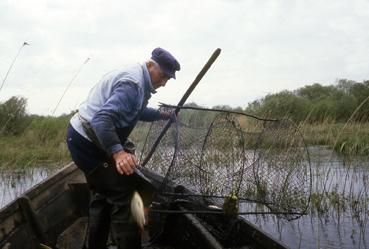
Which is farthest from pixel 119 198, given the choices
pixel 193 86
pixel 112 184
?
pixel 193 86

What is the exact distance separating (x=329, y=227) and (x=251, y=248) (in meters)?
2.91

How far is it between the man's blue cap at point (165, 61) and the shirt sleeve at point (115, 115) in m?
0.33

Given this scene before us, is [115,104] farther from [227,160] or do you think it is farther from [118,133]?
[227,160]

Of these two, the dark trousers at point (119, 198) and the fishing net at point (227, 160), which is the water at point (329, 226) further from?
the dark trousers at point (119, 198)

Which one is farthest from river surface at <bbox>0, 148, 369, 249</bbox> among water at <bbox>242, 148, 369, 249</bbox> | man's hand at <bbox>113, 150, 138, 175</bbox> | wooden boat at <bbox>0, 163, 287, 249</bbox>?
man's hand at <bbox>113, 150, 138, 175</bbox>

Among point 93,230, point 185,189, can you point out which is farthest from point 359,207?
point 93,230

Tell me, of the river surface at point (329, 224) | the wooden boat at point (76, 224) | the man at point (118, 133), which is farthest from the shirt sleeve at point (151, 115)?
the river surface at point (329, 224)

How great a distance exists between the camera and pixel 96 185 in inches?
139

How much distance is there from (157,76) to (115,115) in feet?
1.80

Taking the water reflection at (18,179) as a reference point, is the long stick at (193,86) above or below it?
above

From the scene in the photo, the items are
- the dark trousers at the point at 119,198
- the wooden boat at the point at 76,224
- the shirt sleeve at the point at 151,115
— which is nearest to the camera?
the dark trousers at the point at 119,198

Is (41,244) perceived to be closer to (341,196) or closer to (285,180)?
(285,180)

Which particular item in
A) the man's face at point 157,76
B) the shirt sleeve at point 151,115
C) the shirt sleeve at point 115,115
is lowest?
the shirt sleeve at point 115,115

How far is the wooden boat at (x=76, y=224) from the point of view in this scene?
387 centimetres
